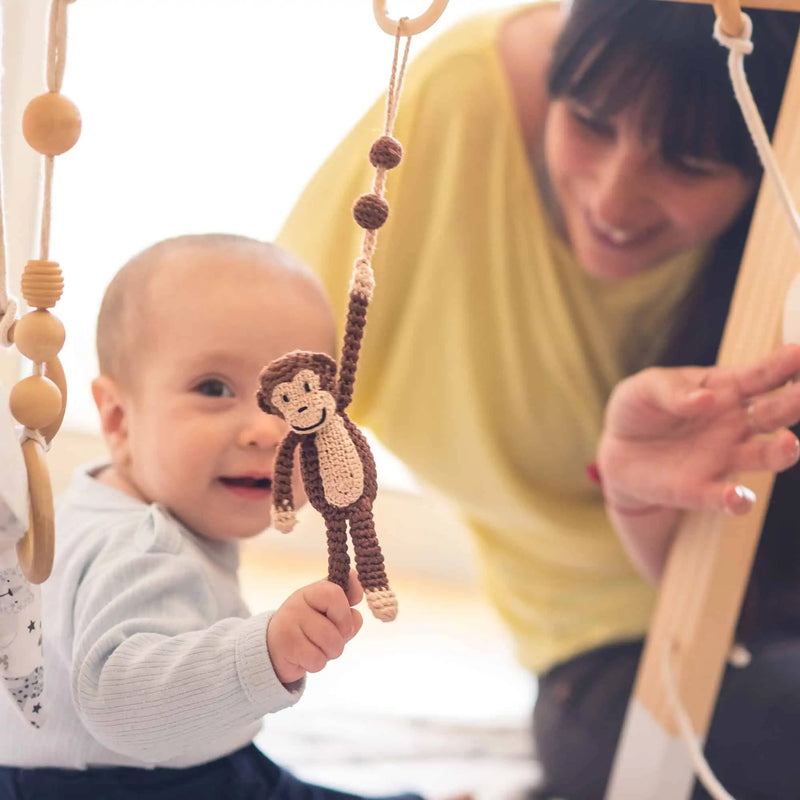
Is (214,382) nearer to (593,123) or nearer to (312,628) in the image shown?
(312,628)

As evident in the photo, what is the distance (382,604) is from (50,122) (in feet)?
0.85

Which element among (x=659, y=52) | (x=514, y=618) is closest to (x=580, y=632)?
(x=514, y=618)

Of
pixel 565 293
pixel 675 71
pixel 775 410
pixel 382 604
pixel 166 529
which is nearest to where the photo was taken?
pixel 382 604

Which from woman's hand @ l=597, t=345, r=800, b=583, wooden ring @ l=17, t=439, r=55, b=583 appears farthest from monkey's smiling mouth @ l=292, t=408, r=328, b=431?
woman's hand @ l=597, t=345, r=800, b=583

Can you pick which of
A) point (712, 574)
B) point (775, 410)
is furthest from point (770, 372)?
point (712, 574)

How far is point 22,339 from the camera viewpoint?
1.45 ft

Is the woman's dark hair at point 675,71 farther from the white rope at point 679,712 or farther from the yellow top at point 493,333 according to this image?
the white rope at point 679,712

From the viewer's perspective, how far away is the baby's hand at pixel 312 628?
16.5 inches

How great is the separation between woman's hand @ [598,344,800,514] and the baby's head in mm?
255

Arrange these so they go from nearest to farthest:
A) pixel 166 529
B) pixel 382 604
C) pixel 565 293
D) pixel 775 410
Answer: pixel 382 604
pixel 166 529
pixel 775 410
pixel 565 293

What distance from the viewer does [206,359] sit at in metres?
0.55

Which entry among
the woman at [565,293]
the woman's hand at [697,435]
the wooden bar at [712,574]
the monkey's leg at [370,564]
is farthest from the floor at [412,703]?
the monkey's leg at [370,564]

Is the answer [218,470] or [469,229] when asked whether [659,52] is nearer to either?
[469,229]

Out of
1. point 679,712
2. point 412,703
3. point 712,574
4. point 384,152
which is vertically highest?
point 384,152
